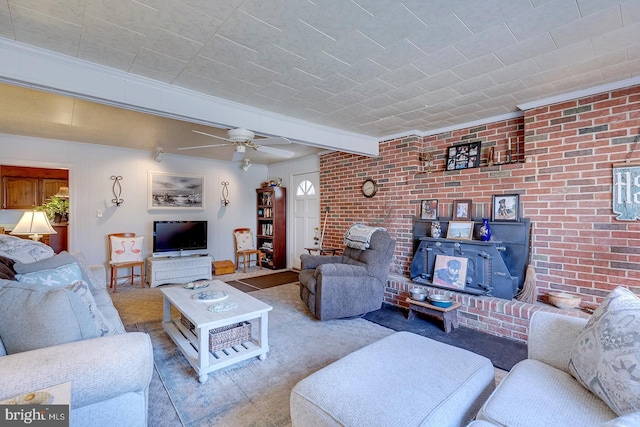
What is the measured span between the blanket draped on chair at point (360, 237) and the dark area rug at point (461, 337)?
842mm

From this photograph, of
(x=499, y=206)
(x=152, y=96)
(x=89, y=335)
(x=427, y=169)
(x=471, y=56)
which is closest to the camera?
(x=89, y=335)

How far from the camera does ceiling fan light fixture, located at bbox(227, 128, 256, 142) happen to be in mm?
2918

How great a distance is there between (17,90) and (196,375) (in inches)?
115

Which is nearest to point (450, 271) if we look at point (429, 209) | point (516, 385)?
point (429, 209)

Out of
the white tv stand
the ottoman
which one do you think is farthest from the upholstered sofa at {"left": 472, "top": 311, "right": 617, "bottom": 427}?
the white tv stand

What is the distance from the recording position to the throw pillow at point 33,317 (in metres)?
1.21

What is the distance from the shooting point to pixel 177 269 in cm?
491

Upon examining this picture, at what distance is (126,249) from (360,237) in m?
3.87

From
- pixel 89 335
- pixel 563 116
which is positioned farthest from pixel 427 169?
pixel 89 335

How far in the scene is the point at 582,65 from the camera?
7.22 ft

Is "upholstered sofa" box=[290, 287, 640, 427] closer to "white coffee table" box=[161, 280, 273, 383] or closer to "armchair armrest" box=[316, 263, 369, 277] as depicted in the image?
"white coffee table" box=[161, 280, 273, 383]

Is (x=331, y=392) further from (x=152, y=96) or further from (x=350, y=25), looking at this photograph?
(x=152, y=96)

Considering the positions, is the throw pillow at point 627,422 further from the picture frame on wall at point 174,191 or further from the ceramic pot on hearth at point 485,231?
the picture frame on wall at point 174,191

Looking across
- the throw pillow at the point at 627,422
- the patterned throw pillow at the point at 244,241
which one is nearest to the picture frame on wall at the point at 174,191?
the patterned throw pillow at the point at 244,241
